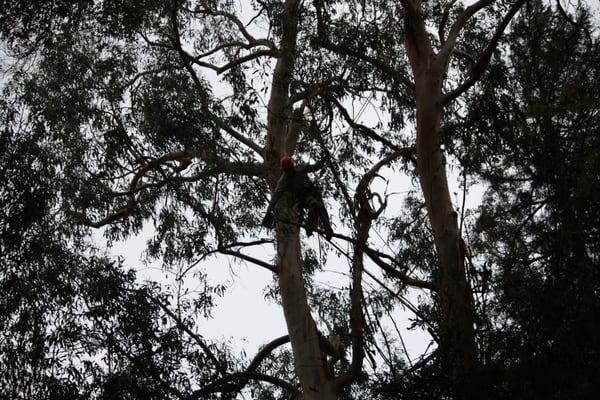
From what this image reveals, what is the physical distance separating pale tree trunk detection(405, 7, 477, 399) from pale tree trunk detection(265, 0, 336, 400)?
3.76ft

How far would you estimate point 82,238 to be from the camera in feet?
27.2

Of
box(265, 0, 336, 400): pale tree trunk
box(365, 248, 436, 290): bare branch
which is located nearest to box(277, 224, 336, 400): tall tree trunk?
box(265, 0, 336, 400): pale tree trunk

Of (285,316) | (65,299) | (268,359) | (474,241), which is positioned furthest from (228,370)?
(474,241)

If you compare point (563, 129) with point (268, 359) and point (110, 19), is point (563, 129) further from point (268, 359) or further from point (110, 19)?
point (268, 359)

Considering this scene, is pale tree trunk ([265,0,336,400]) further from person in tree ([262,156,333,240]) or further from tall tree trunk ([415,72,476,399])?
tall tree trunk ([415,72,476,399])

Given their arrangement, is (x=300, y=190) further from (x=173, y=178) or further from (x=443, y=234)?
(x=173, y=178)

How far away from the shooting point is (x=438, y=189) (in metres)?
6.32

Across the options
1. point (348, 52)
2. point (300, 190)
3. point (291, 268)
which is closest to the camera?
point (300, 190)

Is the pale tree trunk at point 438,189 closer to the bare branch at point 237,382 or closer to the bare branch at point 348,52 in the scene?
the bare branch at point 348,52

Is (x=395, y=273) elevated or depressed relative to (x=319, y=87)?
depressed

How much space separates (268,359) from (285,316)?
2.14 meters

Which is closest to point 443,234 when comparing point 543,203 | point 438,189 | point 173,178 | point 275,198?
point 438,189

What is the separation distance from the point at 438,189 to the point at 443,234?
43 cm

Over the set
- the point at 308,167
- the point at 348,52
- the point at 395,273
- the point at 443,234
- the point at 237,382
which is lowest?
the point at 237,382
